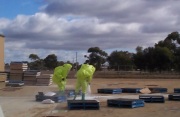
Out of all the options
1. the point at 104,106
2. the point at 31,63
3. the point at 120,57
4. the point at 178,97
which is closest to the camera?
the point at 104,106

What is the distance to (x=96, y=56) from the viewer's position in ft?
348

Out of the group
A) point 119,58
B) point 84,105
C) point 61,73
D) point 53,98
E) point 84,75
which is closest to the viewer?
point 84,105

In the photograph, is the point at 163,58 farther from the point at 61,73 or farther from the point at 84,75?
the point at 84,75

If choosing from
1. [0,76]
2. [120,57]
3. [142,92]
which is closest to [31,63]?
[120,57]

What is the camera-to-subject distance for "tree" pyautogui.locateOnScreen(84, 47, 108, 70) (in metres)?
104

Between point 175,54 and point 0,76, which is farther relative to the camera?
point 175,54

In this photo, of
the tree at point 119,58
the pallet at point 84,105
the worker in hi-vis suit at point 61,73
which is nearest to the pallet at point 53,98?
the worker in hi-vis suit at point 61,73

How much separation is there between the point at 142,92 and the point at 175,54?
56.6 m

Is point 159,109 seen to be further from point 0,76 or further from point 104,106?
point 0,76

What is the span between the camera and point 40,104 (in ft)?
65.0

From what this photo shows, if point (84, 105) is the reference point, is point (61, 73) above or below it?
above

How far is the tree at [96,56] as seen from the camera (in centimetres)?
10438

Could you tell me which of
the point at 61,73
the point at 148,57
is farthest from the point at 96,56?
the point at 61,73

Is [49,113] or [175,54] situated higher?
[175,54]
